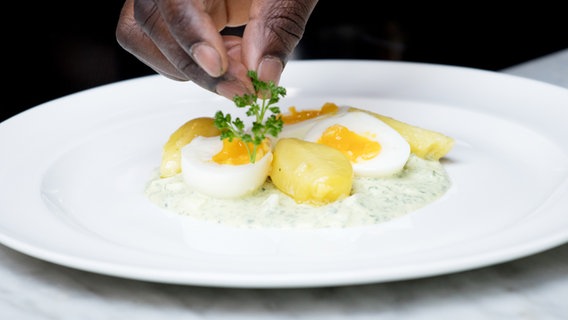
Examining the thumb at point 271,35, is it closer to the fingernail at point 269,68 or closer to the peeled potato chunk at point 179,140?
the fingernail at point 269,68

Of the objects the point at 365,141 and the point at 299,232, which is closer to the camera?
the point at 299,232

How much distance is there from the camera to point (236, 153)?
8.23 ft

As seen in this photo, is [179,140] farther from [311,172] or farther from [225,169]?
[311,172]

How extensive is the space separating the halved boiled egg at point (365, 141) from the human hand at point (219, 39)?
339mm

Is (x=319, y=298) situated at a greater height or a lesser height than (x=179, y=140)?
greater

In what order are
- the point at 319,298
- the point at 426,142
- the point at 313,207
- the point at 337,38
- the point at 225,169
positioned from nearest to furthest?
the point at 319,298, the point at 313,207, the point at 225,169, the point at 426,142, the point at 337,38

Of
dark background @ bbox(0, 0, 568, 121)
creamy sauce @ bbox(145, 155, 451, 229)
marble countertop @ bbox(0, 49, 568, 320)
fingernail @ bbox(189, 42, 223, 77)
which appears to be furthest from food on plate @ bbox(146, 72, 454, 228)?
dark background @ bbox(0, 0, 568, 121)

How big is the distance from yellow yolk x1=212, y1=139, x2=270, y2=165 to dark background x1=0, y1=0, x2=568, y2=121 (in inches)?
85.3

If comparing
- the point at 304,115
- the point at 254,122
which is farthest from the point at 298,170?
the point at 304,115

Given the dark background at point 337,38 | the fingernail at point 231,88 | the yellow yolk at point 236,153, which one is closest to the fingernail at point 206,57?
the fingernail at point 231,88

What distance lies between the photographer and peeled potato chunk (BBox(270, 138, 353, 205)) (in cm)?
233

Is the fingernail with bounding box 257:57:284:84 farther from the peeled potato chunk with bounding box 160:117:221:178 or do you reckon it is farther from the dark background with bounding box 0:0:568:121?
the dark background with bounding box 0:0:568:121

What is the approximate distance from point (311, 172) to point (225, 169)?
11.4 inches

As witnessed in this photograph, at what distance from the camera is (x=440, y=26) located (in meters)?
5.61
